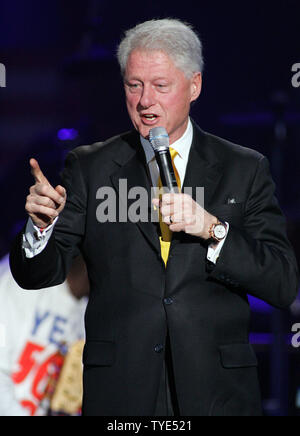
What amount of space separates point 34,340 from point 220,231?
1.41m

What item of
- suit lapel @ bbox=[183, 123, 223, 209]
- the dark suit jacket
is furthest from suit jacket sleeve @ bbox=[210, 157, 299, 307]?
suit lapel @ bbox=[183, 123, 223, 209]

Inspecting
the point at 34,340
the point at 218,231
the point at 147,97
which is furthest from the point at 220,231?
the point at 34,340

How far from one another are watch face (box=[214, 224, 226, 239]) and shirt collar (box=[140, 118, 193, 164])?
0.30m

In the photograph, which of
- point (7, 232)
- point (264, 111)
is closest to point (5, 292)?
point (7, 232)

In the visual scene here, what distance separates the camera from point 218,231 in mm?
1750

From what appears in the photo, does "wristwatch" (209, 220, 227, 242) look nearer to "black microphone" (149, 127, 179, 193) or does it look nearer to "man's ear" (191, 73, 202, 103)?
"black microphone" (149, 127, 179, 193)

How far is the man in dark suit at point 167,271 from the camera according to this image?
181 cm

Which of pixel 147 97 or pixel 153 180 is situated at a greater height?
pixel 147 97

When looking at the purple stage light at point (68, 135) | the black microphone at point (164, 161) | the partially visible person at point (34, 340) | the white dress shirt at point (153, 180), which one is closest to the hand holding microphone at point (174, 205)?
the black microphone at point (164, 161)

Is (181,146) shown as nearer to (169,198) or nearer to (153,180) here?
(153,180)

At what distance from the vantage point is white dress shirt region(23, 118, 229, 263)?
5.87 ft

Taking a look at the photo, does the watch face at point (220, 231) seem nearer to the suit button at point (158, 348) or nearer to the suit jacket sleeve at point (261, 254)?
the suit jacket sleeve at point (261, 254)
